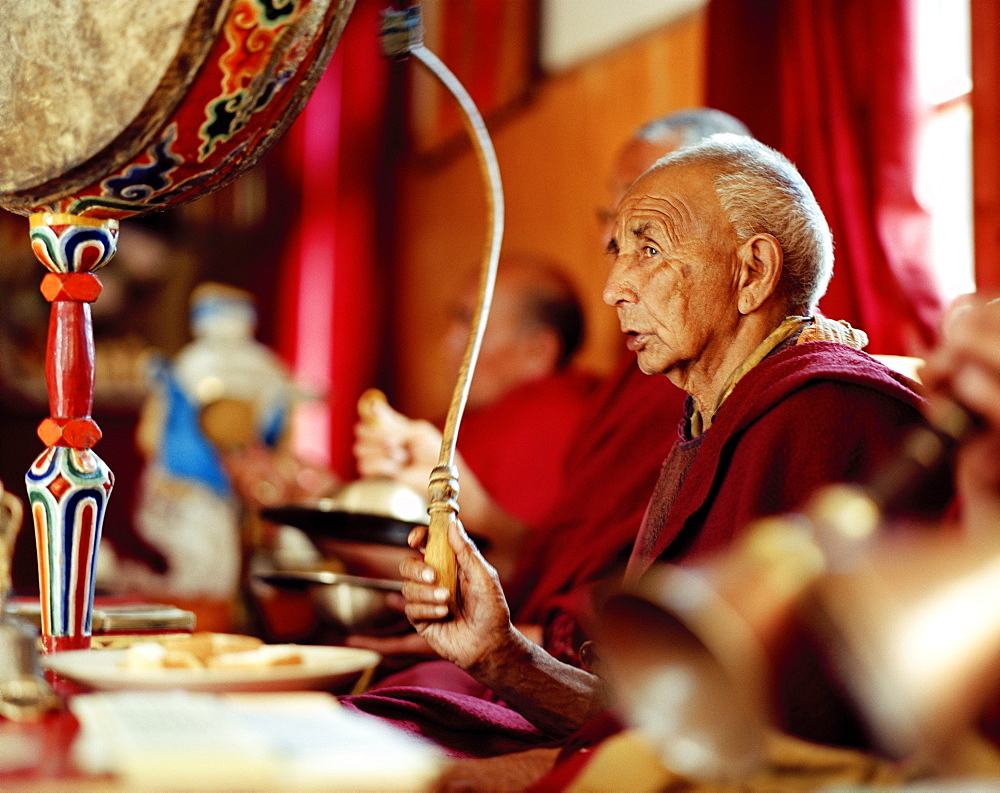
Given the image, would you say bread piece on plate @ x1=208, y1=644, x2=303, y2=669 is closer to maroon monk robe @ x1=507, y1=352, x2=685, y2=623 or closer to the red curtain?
maroon monk robe @ x1=507, y1=352, x2=685, y2=623

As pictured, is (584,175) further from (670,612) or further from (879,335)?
(670,612)

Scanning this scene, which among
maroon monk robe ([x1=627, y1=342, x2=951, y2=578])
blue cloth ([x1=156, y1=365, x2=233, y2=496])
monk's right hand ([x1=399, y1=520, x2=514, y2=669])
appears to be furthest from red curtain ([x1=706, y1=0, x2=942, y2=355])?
blue cloth ([x1=156, y1=365, x2=233, y2=496])

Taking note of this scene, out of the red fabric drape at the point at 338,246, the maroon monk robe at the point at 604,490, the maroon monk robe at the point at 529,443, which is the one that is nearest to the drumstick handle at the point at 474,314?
the maroon monk robe at the point at 604,490

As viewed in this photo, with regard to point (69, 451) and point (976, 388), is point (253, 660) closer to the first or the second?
point (69, 451)

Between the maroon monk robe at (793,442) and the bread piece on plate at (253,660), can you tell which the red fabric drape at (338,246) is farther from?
the bread piece on plate at (253,660)

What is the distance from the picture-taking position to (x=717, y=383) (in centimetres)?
141

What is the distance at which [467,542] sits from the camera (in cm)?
120

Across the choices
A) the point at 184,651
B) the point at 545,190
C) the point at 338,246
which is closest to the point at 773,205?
the point at 184,651

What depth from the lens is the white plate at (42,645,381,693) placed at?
90 centimetres

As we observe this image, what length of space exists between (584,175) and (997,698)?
3272mm

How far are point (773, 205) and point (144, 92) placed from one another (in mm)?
734

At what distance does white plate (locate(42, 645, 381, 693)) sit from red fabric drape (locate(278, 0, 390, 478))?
14.7ft

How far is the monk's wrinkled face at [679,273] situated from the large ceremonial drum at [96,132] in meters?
0.44

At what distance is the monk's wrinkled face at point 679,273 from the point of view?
4.47 ft
